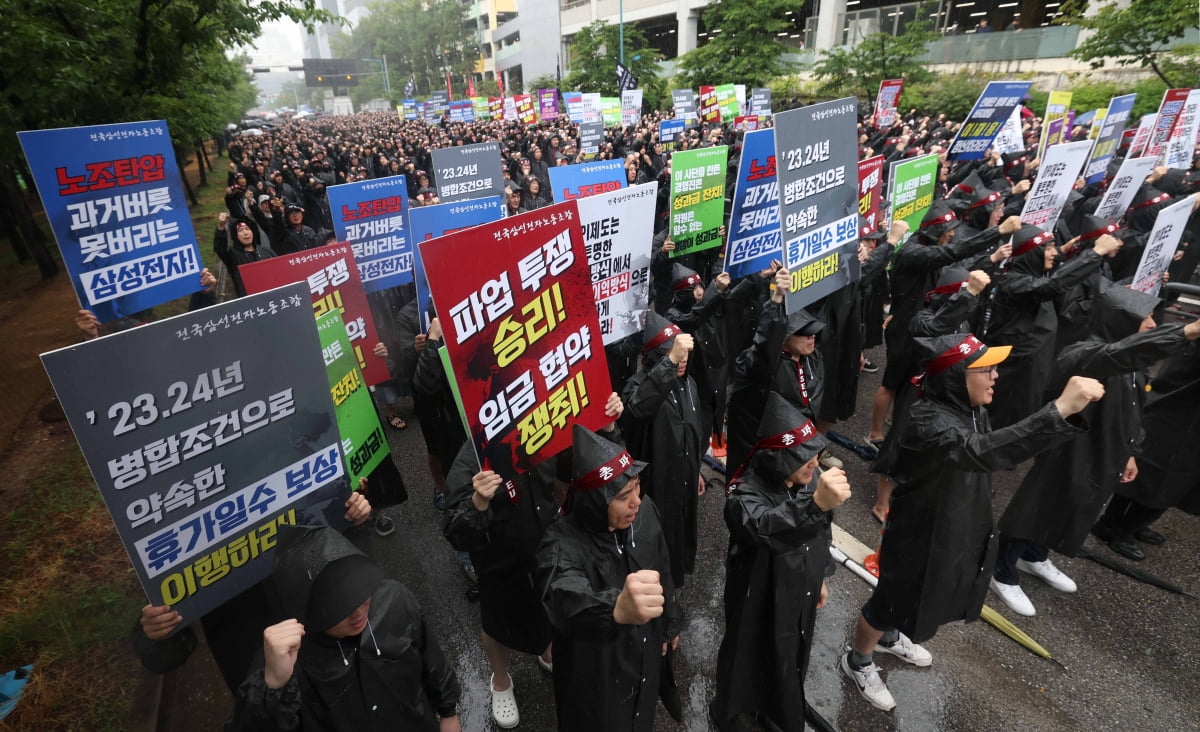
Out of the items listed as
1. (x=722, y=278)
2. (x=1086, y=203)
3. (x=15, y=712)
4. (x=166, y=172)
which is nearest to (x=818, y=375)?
(x=722, y=278)

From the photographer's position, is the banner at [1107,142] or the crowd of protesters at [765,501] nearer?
the crowd of protesters at [765,501]

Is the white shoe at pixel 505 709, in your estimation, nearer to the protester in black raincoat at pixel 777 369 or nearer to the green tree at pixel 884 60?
the protester in black raincoat at pixel 777 369

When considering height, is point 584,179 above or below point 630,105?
below

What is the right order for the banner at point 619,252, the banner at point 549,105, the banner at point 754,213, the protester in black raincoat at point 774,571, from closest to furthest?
the protester in black raincoat at point 774,571 → the banner at point 619,252 → the banner at point 754,213 → the banner at point 549,105

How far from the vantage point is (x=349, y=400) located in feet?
10.7

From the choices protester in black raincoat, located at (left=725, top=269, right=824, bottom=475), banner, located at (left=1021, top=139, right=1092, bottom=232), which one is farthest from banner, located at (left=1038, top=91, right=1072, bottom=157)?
protester in black raincoat, located at (left=725, top=269, right=824, bottom=475)

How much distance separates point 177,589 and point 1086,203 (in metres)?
11.0

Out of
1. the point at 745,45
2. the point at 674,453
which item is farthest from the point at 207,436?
the point at 745,45

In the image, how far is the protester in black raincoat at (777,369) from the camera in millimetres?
4469

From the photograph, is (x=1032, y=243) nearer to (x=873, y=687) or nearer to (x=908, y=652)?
(x=908, y=652)

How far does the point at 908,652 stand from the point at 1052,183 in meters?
5.68

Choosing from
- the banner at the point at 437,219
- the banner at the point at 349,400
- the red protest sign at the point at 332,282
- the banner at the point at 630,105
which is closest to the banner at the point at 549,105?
the banner at the point at 630,105

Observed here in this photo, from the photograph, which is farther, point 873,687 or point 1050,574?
point 1050,574

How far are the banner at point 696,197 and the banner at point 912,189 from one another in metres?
1.84
